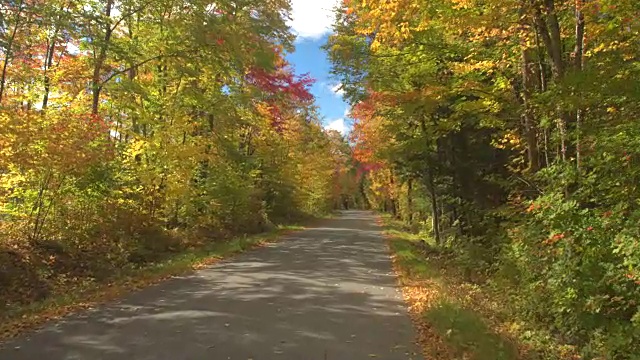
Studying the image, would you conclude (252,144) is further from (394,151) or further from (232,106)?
(394,151)

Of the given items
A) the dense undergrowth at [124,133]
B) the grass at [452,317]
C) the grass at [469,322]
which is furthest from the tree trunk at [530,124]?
the dense undergrowth at [124,133]

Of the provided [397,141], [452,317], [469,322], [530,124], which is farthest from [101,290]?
[397,141]

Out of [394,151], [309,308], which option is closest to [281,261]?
[309,308]

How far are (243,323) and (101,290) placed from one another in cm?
421

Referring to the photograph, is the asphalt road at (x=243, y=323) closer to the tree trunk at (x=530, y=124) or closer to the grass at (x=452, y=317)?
the grass at (x=452, y=317)

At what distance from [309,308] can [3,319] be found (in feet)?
16.0

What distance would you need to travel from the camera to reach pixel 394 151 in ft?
63.1

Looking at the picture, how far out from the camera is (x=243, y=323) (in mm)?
7660

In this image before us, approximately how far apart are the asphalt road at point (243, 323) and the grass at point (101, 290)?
0.39 metres

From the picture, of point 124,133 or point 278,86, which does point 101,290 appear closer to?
point 124,133

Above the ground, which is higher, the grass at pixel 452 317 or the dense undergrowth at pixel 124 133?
the dense undergrowth at pixel 124 133

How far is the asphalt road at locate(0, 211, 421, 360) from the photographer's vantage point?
635 centimetres

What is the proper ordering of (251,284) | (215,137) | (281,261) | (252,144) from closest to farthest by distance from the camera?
1. (251,284)
2. (281,261)
3. (215,137)
4. (252,144)

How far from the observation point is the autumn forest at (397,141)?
747 cm
